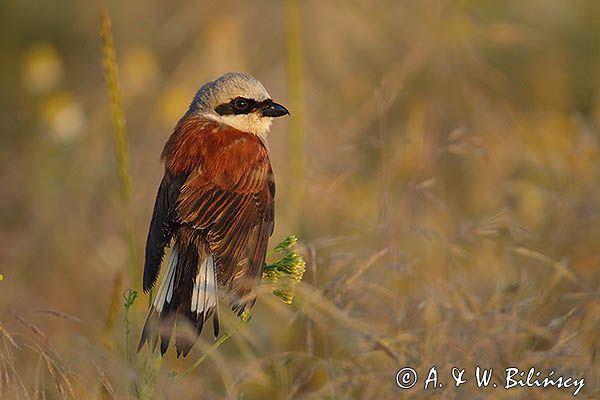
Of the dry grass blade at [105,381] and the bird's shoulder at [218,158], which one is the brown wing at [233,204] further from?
the dry grass blade at [105,381]

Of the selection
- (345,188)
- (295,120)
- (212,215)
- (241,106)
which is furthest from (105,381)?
(345,188)

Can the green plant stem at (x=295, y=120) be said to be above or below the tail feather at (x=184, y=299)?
above

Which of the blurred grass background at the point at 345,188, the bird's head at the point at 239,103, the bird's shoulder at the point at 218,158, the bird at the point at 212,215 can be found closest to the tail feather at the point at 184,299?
the bird at the point at 212,215

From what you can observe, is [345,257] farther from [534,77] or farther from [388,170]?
[534,77]

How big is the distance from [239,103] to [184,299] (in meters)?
0.87

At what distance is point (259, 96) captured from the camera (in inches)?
151

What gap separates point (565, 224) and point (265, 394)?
1.39 meters

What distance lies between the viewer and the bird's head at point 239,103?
3826 mm

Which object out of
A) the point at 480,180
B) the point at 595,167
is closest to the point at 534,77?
the point at 480,180

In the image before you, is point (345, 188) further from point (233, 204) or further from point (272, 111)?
point (233, 204)

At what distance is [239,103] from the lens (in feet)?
12.6

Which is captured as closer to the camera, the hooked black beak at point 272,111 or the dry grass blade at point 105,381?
the dry grass blade at point 105,381

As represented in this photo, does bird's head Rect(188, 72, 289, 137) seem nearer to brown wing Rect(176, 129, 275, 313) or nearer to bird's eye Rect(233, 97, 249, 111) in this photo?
bird's eye Rect(233, 97, 249, 111)

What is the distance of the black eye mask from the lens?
3848 millimetres
